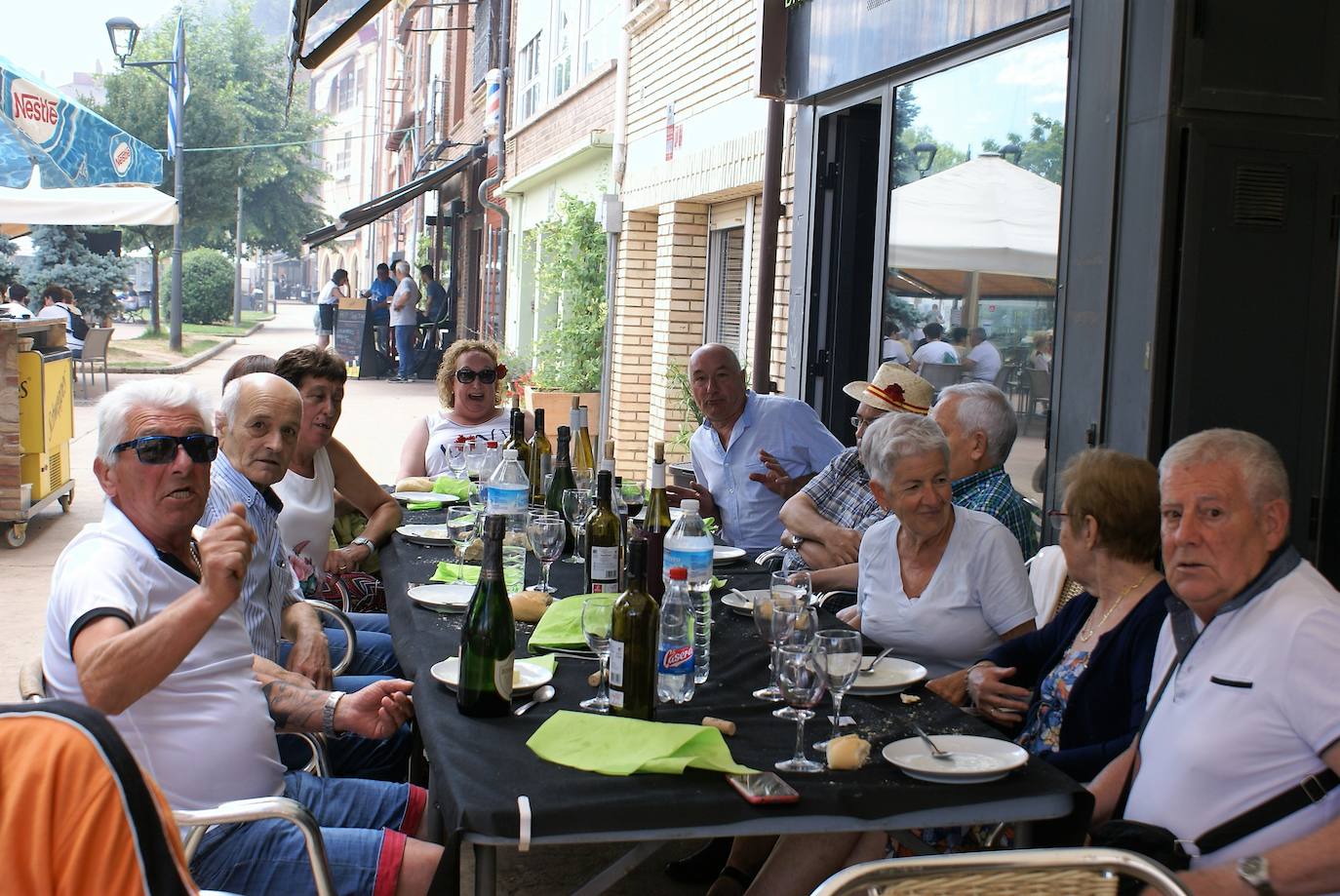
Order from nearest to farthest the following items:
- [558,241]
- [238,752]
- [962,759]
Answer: [962,759], [238,752], [558,241]

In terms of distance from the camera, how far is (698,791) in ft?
7.64

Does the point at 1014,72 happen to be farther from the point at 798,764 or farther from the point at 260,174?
the point at 260,174

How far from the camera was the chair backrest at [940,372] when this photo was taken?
629 centimetres

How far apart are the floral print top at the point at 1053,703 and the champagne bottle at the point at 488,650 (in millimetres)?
1187

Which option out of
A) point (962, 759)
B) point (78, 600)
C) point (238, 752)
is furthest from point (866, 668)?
point (78, 600)

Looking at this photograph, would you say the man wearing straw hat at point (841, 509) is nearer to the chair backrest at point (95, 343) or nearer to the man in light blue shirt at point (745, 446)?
the man in light blue shirt at point (745, 446)

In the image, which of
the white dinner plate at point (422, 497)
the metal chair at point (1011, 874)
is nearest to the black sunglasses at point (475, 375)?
the white dinner plate at point (422, 497)

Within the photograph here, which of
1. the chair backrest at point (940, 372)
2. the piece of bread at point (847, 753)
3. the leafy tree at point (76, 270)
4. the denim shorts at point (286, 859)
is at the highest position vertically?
the leafy tree at point (76, 270)

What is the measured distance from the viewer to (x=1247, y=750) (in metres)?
2.38

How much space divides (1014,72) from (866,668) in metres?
3.42

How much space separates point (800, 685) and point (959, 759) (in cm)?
35

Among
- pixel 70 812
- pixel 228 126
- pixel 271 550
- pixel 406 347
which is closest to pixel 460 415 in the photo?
pixel 271 550

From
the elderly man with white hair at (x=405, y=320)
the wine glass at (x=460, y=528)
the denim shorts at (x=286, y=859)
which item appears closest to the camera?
the denim shorts at (x=286, y=859)

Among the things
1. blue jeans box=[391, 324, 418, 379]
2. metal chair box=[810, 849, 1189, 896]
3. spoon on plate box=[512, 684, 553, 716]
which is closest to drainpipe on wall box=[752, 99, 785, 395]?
spoon on plate box=[512, 684, 553, 716]
